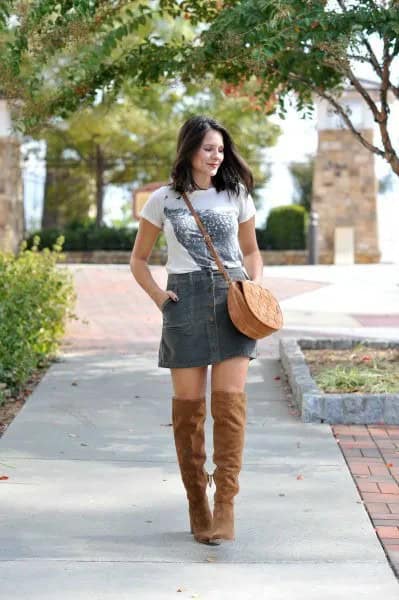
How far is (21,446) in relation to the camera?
6363 mm

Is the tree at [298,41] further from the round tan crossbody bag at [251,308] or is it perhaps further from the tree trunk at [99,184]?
the tree trunk at [99,184]

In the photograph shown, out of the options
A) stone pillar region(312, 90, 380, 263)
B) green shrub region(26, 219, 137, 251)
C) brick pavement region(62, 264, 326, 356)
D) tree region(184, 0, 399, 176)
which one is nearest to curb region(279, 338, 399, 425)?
tree region(184, 0, 399, 176)

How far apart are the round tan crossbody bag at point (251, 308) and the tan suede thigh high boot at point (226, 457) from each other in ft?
0.95

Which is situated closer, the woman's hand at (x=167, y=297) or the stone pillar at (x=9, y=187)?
the woman's hand at (x=167, y=297)

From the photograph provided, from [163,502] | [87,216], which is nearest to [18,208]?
[87,216]

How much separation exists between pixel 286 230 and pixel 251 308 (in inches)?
907

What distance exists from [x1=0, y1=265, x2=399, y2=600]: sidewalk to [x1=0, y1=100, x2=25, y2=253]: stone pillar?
17.3 metres

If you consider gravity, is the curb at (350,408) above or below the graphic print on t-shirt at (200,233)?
below

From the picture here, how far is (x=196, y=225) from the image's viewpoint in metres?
4.51

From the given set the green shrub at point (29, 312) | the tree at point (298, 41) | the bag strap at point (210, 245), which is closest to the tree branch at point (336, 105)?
the tree at point (298, 41)

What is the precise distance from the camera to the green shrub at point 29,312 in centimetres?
823

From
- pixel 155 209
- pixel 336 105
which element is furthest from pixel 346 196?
pixel 155 209

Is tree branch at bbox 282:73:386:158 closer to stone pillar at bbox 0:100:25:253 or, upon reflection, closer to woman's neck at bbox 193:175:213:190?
woman's neck at bbox 193:175:213:190

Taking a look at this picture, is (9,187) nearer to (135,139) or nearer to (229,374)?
(135,139)
